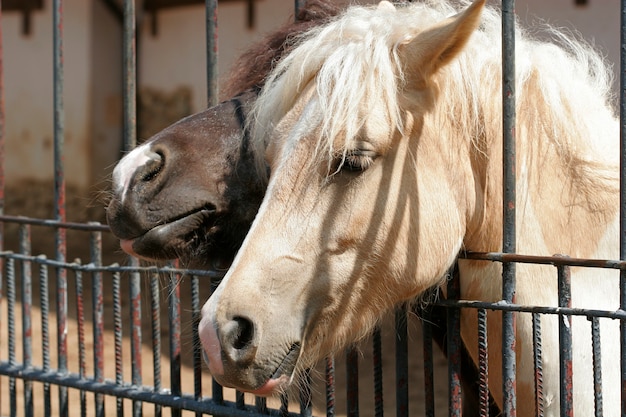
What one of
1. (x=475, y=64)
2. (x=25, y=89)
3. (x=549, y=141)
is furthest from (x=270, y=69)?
(x=25, y=89)

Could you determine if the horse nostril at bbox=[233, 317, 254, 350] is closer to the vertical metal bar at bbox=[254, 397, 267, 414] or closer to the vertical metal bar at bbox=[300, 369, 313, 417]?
the vertical metal bar at bbox=[300, 369, 313, 417]

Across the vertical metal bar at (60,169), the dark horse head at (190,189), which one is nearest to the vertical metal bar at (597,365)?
the dark horse head at (190,189)

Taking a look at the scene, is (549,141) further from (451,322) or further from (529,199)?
(451,322)

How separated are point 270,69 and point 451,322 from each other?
2.98 feet

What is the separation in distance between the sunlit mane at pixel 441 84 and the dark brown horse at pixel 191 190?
116 mm

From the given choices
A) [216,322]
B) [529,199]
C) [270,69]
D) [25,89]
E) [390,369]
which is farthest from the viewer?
[25,89]

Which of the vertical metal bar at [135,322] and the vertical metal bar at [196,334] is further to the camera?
the vertical metal bar at [135,322]

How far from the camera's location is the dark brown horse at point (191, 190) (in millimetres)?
2133

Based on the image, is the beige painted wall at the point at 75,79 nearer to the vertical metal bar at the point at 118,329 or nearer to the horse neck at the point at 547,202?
the vertical metal bar at the point at 118,329

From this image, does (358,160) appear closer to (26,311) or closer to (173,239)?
(173,239)

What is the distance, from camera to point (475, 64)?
1.96 metres

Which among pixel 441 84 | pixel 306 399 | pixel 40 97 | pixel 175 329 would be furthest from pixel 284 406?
pixel 40 97

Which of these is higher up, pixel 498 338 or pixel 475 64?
pixel 475 64

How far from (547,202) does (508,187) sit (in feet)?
0.65
